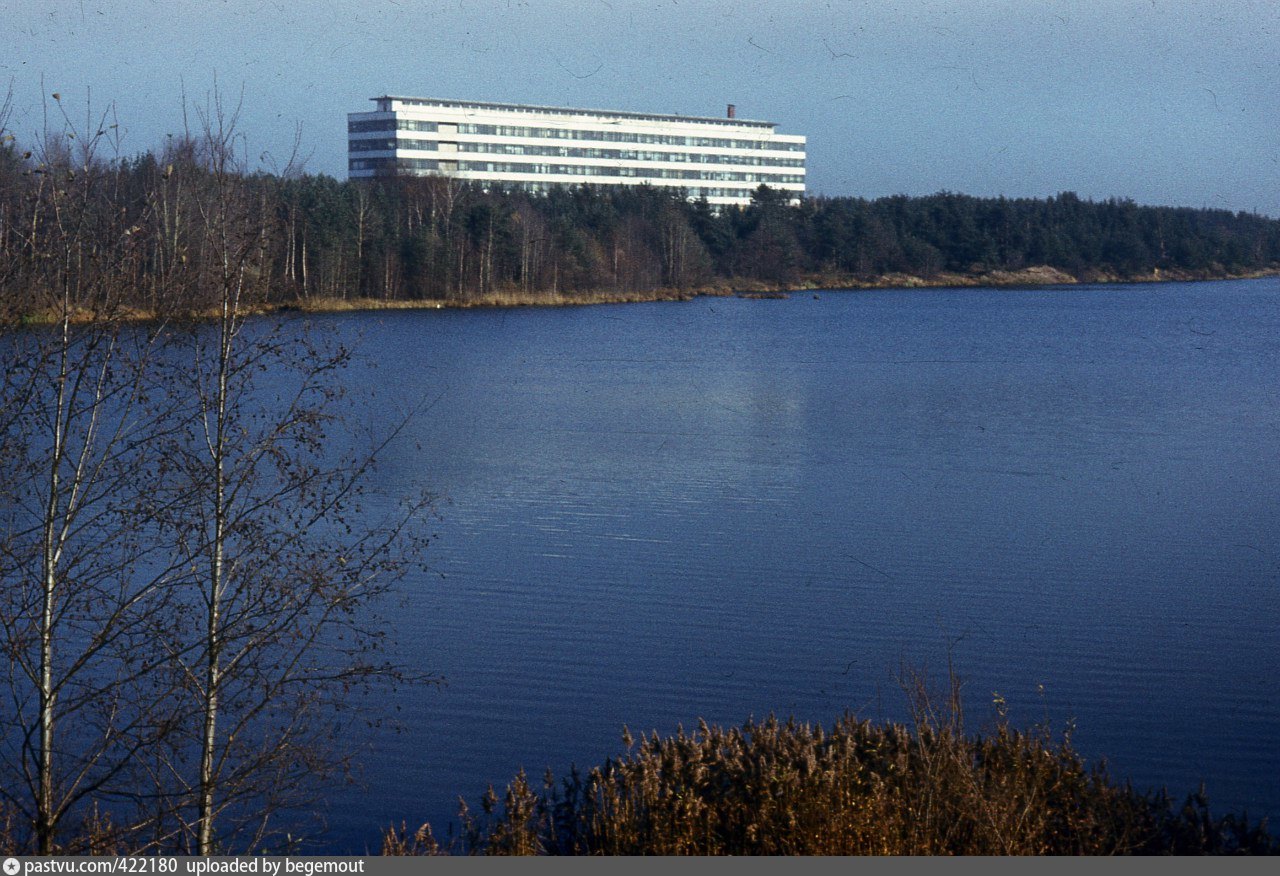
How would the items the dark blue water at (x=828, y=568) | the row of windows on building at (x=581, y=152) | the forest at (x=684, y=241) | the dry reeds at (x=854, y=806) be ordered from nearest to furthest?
the dry reeds at (x=854, y=806), the dark blue water at (x=828, y=568), the forest at (x=684, y=241), the row of windows on building at (x=581, y=152)

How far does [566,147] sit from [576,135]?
1.41 metres

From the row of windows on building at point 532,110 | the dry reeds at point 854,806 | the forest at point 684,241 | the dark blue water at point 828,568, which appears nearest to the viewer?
the dry reeds at point 854,806

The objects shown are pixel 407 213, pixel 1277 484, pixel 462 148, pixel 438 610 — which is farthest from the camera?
pixel 462 148

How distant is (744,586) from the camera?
11.8 m

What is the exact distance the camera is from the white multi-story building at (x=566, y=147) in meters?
93.0

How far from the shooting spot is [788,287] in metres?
78.9

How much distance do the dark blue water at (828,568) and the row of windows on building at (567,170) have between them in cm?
6641

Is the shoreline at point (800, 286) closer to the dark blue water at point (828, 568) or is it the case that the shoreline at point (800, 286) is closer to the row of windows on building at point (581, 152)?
the row of windows on building at point (581, 152)

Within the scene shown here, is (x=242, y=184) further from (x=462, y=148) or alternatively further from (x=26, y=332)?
(x=462, y=148)

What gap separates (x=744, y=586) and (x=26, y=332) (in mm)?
7091

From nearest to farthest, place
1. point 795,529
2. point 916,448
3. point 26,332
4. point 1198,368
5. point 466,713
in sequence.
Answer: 1. point 26,332
2. point 466,713
3. point 795,529
4. point 916,448
5. point 1198,368

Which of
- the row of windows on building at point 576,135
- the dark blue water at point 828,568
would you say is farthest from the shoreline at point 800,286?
the dark blue water at point 828,568

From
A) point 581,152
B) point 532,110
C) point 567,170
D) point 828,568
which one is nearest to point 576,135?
point 581,152

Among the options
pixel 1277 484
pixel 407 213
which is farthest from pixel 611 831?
pixel 407 213
